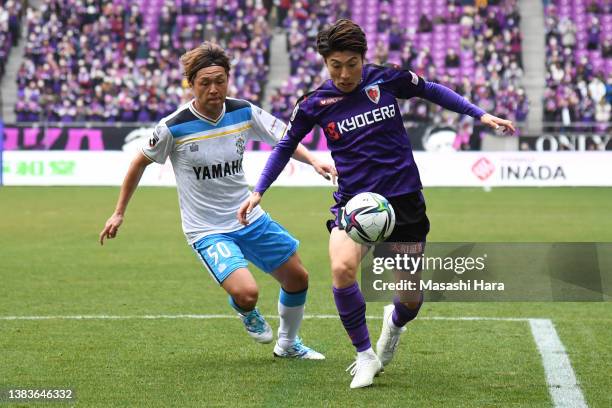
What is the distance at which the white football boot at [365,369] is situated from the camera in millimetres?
6148

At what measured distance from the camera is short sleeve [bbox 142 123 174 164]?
685 cm

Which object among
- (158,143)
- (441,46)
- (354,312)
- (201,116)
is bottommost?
(441,46)

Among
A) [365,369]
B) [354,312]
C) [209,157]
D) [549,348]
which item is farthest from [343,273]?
[549,348]

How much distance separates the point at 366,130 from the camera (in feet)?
20.6

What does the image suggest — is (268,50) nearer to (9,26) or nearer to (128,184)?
(9,26)

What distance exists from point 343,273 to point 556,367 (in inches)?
64.8

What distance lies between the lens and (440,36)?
3447 cm

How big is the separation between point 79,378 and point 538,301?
5072 millimetres

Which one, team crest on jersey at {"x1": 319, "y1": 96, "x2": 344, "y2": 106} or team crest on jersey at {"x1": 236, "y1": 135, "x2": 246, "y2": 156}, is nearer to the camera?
team crest on jersey at {"x1": 319, "y1": 96, "x2": 344, "y2": 106}

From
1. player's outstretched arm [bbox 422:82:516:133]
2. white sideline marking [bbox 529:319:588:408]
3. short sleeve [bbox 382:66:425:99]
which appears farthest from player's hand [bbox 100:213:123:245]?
white sideline marking [bbox 529:319:588:408]

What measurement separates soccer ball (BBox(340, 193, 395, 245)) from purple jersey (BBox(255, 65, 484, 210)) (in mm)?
180

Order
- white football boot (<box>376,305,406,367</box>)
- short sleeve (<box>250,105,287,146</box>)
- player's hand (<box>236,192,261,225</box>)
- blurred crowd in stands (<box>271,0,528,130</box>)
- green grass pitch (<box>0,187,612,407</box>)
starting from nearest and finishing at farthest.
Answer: green grass pitch (<box>0,187,612,407</box>) < player's hand (<box>236,192,261,225</box>) < white football boot (<box>376,305,406,367</box>) < short sleeve (<box>250,105,287,146</box>) < blurred crowd in stands (<box>271,0,528,130</box>)

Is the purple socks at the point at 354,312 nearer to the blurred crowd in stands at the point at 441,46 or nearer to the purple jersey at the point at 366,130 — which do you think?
the purple jersey at the point at 366,130

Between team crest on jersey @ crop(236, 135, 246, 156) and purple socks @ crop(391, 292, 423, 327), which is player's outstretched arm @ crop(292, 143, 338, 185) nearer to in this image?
team crest on jersey @ crop(236, 135, 246, 156)
